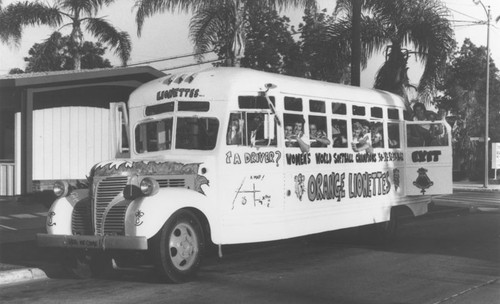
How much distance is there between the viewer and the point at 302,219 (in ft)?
29.8

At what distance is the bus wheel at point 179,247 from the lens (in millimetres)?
7222

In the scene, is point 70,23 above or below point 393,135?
above

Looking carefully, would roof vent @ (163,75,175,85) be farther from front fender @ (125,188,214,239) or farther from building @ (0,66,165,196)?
building @ (0,66,165,196)

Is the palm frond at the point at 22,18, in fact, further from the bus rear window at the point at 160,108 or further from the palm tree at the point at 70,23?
the bus rear window at the point at 160,108

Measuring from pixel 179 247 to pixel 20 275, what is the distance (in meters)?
2.36

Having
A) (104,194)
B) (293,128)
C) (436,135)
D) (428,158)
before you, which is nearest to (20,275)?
(104,194)

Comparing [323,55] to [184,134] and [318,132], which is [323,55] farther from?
[184,134]

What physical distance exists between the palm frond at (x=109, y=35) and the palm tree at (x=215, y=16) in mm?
6348

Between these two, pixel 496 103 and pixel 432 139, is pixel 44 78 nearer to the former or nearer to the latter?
pixel 432 139

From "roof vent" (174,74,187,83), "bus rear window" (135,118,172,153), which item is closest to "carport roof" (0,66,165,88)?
"bus rear window" (135,118,172,153)

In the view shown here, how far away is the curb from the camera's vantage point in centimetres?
806

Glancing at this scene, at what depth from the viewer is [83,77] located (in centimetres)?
1747

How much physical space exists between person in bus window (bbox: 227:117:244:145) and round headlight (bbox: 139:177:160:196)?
1411 mm

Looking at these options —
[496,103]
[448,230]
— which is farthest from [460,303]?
[496,103]
